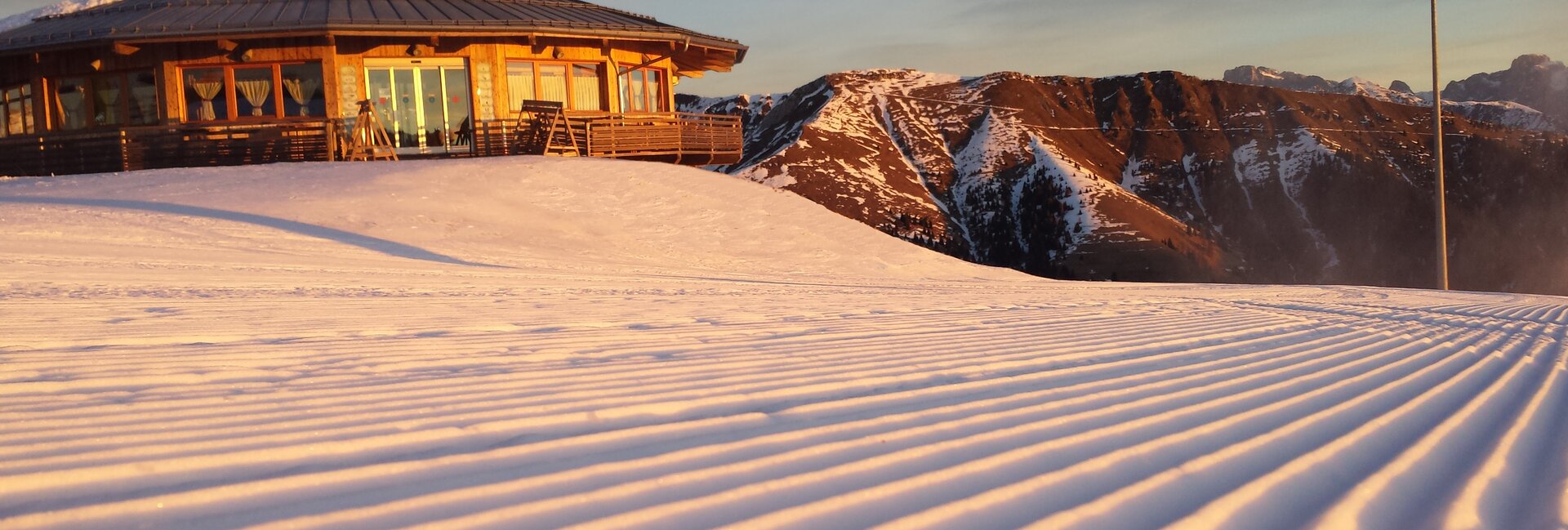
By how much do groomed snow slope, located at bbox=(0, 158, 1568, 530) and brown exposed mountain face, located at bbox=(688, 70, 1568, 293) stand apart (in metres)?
66.3

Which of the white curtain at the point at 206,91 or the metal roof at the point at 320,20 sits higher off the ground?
the metal roof at the point at 320,20

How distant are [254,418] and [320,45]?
19.4 meters

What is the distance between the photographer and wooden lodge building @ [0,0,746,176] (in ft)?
65.0

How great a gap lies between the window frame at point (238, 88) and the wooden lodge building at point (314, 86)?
0.03 meters

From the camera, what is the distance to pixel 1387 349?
6656 millimetres

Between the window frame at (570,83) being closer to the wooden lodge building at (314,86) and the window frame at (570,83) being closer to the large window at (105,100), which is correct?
the wooden lodge building at (314,86)

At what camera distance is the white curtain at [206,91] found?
21.1m

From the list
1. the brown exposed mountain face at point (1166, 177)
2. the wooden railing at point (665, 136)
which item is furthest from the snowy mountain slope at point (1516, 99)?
the wooden railing at point (665, 136)

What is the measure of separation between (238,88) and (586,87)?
22.0 feet

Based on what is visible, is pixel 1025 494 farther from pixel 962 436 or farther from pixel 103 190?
pixel 103 190

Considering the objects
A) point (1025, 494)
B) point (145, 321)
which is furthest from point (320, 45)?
point (1025, 494)

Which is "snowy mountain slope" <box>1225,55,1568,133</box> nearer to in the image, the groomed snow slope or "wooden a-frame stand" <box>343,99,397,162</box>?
"wooden a-frame stand" <box>343,99,397,162</box>

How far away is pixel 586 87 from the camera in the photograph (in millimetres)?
23109

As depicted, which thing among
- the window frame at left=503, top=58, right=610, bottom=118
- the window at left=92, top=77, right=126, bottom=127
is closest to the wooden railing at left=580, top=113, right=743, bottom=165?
the window frame at left=503, top=58, right=610, bottom=118
